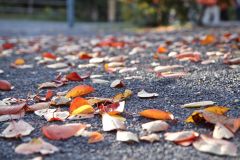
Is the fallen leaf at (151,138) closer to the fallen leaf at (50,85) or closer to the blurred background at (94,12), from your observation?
the fallen leaf at (50,85)

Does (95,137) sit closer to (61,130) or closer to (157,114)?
(61,130)

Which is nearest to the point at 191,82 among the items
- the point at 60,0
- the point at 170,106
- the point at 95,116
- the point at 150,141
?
the point at 170,106

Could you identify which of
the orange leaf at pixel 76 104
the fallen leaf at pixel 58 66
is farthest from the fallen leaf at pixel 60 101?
the fallen leaf at pixel 58 66

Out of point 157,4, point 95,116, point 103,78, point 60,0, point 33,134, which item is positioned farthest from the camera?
point 60,0

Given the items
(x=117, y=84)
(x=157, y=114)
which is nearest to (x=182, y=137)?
(x=157, y=114)

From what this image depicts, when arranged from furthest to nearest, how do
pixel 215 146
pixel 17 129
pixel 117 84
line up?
pixel 117 84
pixel 17 129
pixel 215 146

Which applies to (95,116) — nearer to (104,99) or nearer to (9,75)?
(104,99)
